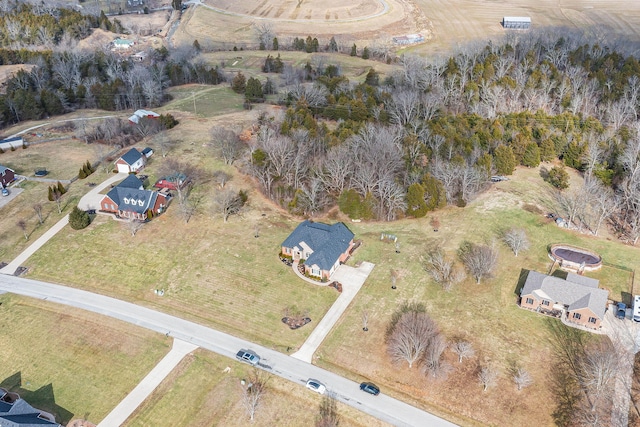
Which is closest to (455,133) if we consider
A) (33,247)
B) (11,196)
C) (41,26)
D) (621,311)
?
(621,311)

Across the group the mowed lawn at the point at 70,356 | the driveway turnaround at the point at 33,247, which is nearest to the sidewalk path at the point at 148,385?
the mowed lawn at the point at 70,356

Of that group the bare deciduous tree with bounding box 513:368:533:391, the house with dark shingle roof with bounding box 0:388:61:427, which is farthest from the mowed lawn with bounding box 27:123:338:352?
the bare deciduous tree with bounding box 513:368:533:391

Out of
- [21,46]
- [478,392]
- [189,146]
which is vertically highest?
[21,46]

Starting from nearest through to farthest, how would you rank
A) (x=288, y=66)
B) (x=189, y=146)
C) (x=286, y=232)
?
(x=286, y=232)
(x=189, y=146)
(x=288, y=66)

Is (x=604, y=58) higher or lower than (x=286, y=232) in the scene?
higher

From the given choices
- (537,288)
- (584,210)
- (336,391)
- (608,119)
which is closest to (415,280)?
(537,288)

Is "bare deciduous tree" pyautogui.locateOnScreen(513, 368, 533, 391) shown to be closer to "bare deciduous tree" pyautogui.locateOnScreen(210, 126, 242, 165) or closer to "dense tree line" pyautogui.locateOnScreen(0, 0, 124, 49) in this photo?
"bare deciduous tree" pyautogui.locateOnScreen(210, 126, 242, 165)

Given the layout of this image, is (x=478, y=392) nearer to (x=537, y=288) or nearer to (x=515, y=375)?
(x=515, y=375)
